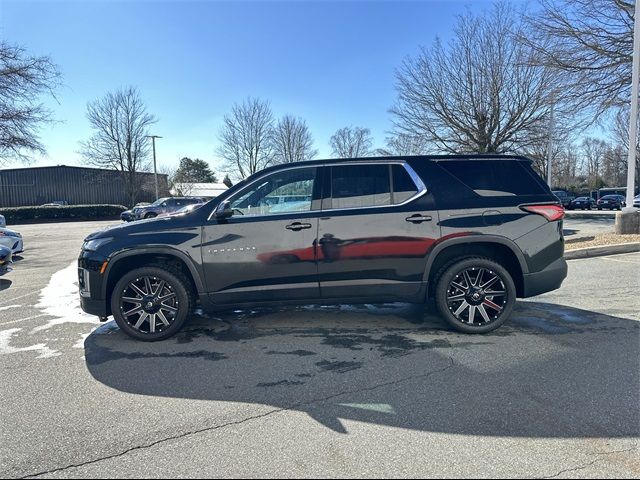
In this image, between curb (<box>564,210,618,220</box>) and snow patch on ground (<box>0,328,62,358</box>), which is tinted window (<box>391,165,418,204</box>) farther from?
curb (<box>564,210,618,220</box>)

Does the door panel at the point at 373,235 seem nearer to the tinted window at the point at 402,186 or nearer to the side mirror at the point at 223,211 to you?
the tinted window at the point at 402,186

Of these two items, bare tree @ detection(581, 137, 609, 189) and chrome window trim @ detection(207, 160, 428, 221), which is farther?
bare tree @ detection(581, 137, 609, 189)

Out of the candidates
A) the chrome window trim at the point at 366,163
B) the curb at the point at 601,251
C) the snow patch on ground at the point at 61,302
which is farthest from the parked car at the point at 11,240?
the curb at the point at 601,251

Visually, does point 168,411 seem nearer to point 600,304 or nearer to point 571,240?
point 600,304

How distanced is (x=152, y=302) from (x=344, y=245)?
2183mm

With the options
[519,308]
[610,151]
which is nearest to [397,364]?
[519,308]

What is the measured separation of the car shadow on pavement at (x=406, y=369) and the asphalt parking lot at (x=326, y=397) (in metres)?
0.02

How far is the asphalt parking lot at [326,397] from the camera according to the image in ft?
7.80

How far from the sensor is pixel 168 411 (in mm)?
2967

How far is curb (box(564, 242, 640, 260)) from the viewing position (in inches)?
360

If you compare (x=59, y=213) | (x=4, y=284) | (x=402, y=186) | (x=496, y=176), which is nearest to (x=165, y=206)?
(x=59, y=213)

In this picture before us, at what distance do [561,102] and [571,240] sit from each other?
6798 millimetres

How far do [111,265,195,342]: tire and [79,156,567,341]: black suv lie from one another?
1 cm

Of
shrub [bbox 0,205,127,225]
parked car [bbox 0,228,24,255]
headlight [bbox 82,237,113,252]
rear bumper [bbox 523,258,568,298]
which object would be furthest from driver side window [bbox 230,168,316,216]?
shrub [bbox 0,205,127,225]
